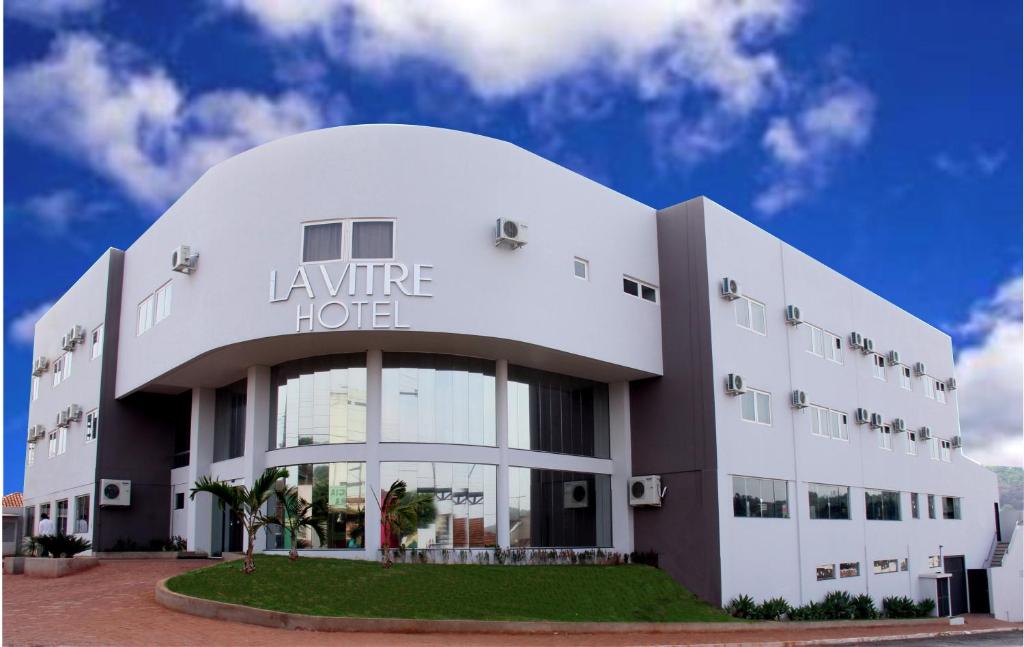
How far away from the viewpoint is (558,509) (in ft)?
91.5

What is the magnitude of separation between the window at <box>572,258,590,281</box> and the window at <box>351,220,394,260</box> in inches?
219

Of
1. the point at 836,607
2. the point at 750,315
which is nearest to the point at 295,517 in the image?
the point at 750,315

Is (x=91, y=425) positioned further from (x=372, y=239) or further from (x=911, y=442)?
(x=911, y=442)

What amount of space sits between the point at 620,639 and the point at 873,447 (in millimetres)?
20484

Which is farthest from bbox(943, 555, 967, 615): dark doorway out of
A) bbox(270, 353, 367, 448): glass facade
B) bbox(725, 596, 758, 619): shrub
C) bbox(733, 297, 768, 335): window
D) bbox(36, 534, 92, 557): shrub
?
bbox(36, 534, 92, 557): shrub

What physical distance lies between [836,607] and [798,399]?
674 cm

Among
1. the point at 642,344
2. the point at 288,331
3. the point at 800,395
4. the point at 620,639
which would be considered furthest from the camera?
the point at 800,395

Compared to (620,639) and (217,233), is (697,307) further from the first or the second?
(217,233)

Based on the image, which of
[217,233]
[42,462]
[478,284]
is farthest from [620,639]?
[42,462]

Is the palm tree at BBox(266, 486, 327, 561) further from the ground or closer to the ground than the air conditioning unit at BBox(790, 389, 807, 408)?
closer to the ground

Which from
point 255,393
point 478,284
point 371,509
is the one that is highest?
point 478,284

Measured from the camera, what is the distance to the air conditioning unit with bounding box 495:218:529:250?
24234 millimetres

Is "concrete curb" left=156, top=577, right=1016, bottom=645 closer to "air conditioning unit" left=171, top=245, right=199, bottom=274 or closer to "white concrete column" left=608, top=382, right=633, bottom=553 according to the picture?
"white concrete column" left=608, top=382, right=633, bottom=553

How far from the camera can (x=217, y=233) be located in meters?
26.0
